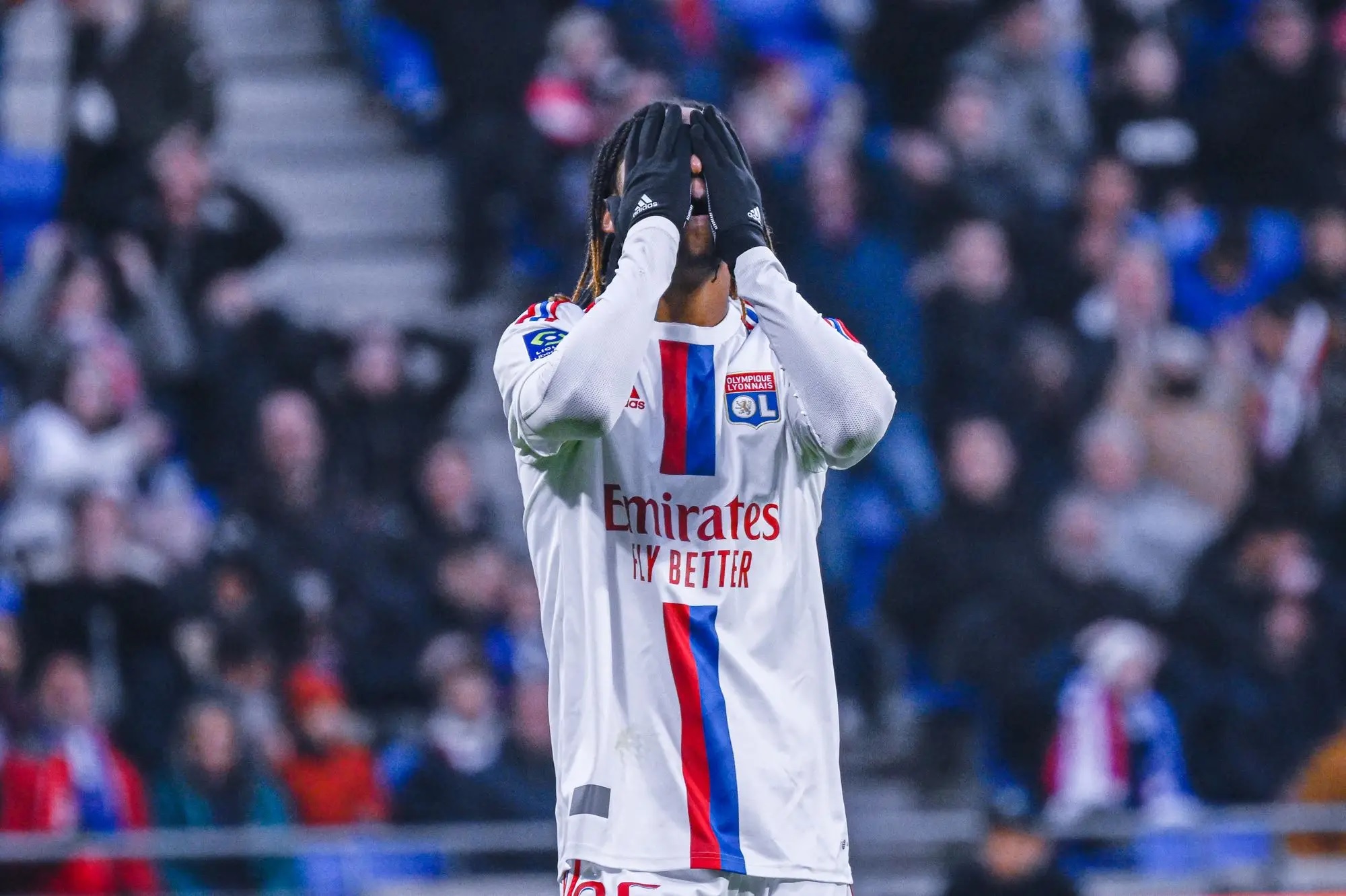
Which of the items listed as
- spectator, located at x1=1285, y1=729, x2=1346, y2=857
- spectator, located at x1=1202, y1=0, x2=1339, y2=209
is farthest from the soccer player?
spectator, located at x1=1202, y1=0, x2=1339, y2=209

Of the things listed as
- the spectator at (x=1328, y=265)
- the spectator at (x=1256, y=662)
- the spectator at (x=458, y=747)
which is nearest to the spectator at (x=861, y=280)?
the spectator at (x=1256, y=662)

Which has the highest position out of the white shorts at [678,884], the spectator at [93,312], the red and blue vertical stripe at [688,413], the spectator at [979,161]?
the spectator at [979,161]

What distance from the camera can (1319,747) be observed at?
9391 mm

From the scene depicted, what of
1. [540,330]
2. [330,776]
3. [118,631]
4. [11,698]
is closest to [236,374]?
[118,631]

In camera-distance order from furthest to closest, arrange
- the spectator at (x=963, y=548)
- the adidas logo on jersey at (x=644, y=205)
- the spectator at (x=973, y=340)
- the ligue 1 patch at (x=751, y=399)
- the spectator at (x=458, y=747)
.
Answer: the spectator at (x=973, y=340) < the spectator at (x=963, y=548) < the spectator at (x=458, y=747) < the ligue 1 patch at (x=751, y=399) < the adidas logo on jersey at (x=644, y=205)

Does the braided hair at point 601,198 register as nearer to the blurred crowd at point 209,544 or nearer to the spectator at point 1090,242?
the blurred crowd at point 209,544

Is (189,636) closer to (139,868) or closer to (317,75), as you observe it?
(139,868)

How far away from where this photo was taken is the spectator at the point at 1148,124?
11.9 metres

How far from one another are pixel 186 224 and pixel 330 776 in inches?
129

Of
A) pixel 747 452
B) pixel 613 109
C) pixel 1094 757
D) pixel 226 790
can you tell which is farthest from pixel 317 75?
pixel 747 452

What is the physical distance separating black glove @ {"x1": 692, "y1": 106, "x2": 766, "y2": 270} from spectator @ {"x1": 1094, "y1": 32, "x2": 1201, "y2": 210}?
860 centimetres

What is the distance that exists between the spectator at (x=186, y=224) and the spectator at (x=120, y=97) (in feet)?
0.36

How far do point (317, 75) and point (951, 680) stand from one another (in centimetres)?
598

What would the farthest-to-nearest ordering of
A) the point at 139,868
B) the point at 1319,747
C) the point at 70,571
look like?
the point at 1319,747
the point at 70,571
the point at 139,868
